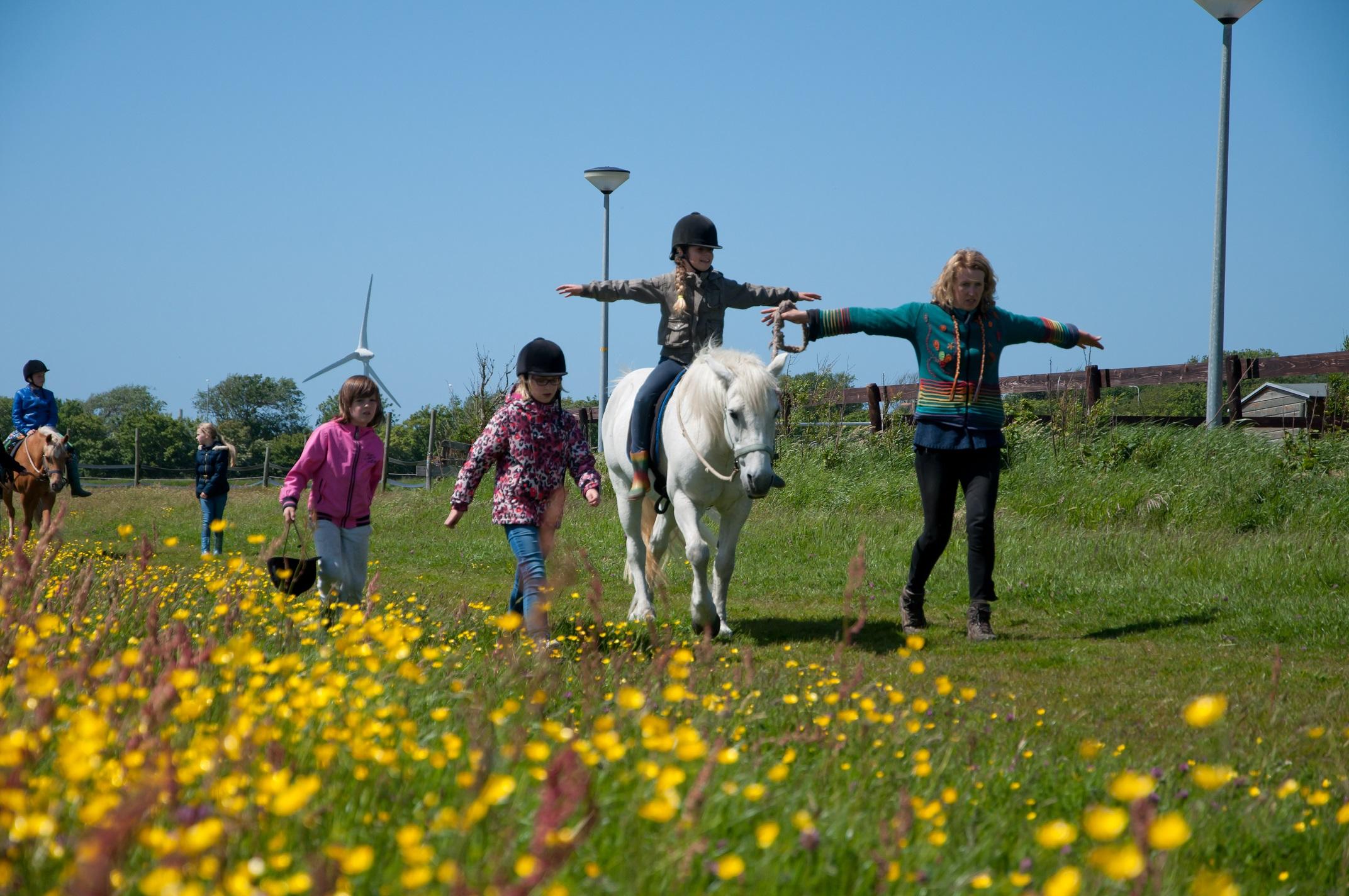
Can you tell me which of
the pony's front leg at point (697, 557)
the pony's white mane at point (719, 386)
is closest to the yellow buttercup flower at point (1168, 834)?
the pony's white mane at point (719, 386)

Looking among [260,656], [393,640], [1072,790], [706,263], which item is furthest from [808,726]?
[706,263]

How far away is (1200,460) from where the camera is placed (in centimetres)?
1309

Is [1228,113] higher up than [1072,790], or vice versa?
[1228,113]

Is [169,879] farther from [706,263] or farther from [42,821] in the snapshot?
[706,263]

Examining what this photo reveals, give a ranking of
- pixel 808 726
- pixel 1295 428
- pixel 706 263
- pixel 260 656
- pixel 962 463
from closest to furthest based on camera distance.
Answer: pixel 260 656
pixel 808 726
pixel 962 463
pixel 706 263
pixel 1295 428

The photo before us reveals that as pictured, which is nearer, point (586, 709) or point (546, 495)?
point (586, 709)

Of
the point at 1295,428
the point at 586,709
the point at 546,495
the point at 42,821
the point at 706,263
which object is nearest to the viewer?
the point at 42,821

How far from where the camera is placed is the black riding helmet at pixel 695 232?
8117 millimetres

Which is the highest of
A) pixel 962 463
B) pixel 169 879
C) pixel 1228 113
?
pixel 1228 113

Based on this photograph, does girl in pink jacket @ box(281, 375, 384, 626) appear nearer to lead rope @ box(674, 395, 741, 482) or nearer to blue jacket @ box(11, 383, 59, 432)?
lead rope @ box(674, 395, 741, 482)

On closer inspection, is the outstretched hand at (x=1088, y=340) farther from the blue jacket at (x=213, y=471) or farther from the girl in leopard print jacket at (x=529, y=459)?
the blue jacket at (x=213, y=471)

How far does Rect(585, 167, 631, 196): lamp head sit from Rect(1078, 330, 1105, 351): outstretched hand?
14.2 metres

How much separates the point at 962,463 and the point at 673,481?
1956mm

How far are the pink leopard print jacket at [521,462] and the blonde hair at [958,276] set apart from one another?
266 cm
